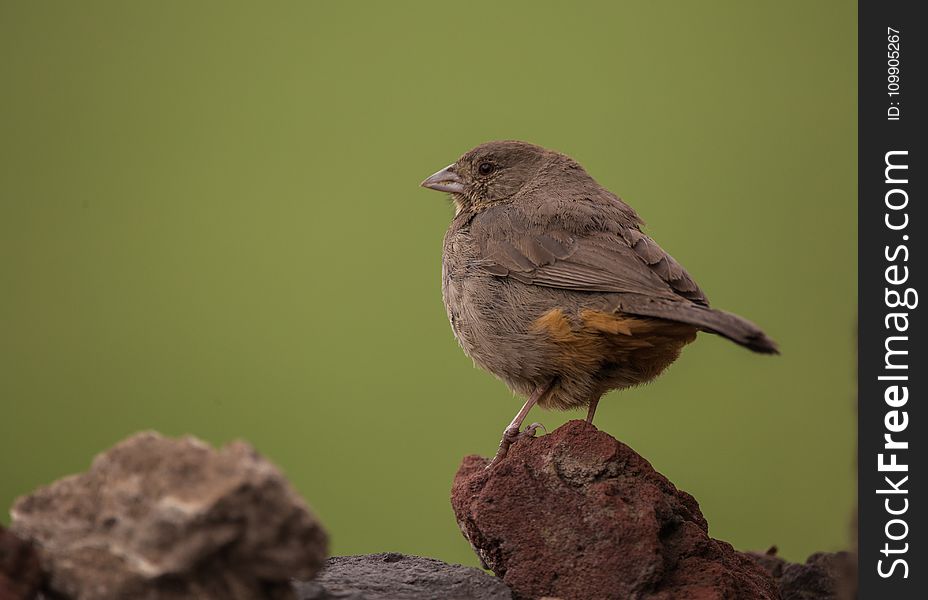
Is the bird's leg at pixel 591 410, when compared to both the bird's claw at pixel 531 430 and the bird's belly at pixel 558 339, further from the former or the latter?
the bird's claw at pixel 531 430

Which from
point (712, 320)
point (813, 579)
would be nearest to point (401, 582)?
point (712, 320)

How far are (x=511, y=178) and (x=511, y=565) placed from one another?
2.34m

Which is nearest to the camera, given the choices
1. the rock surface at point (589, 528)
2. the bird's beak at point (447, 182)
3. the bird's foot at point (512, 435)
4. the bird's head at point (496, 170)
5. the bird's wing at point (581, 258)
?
the rock surface at point (589, 528)

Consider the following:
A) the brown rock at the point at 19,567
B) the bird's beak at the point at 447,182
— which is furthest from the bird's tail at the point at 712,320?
the brown rock at the point at 19,567

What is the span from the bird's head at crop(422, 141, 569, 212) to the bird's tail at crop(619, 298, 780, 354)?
58.3 inches

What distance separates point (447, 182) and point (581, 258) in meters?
1.32

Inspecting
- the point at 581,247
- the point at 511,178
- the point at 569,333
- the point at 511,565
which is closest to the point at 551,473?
the point at 511,565

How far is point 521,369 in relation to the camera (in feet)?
15.3

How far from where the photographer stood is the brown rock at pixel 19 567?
2.90m

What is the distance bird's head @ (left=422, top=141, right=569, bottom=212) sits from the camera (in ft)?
18.1

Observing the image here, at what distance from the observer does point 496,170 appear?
5.57m

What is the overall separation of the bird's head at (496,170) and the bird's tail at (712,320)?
1480 millimetres

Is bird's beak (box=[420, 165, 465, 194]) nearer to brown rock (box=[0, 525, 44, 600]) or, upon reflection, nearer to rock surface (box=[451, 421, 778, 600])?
rock surface (box=[451, 421, 778, 600])
